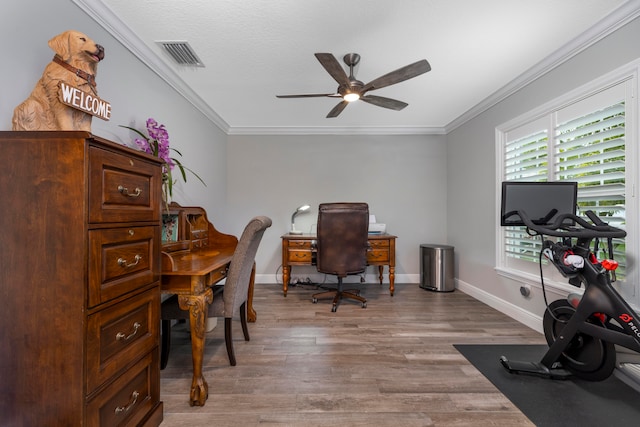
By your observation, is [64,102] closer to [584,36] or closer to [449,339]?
[449,339]

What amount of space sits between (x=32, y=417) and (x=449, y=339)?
254cm

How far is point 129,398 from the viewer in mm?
1212

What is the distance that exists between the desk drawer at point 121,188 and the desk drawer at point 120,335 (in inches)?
14.5

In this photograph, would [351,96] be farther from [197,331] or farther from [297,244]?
[197,331]

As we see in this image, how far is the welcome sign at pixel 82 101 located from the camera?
99cm

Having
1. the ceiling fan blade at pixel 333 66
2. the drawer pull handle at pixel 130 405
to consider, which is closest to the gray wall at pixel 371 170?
the ceiling fan blade at pixel 333 66

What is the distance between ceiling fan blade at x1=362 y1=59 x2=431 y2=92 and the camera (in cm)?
189

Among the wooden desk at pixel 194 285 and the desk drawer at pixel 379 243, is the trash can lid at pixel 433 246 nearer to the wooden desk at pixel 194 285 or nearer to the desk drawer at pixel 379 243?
the desk drawer at pixel 379 243

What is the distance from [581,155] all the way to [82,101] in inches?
122

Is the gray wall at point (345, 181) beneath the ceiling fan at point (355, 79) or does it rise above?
Result: beneath

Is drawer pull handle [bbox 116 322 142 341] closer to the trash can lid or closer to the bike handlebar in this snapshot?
the bike handlebar

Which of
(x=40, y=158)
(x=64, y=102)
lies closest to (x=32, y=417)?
(x=40, y=158)

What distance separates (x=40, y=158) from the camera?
954mm

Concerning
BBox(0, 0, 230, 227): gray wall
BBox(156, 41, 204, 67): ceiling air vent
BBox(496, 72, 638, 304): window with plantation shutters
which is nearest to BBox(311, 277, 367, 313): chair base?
BBox(496, 72, 638, 304): window with plantation shutters
